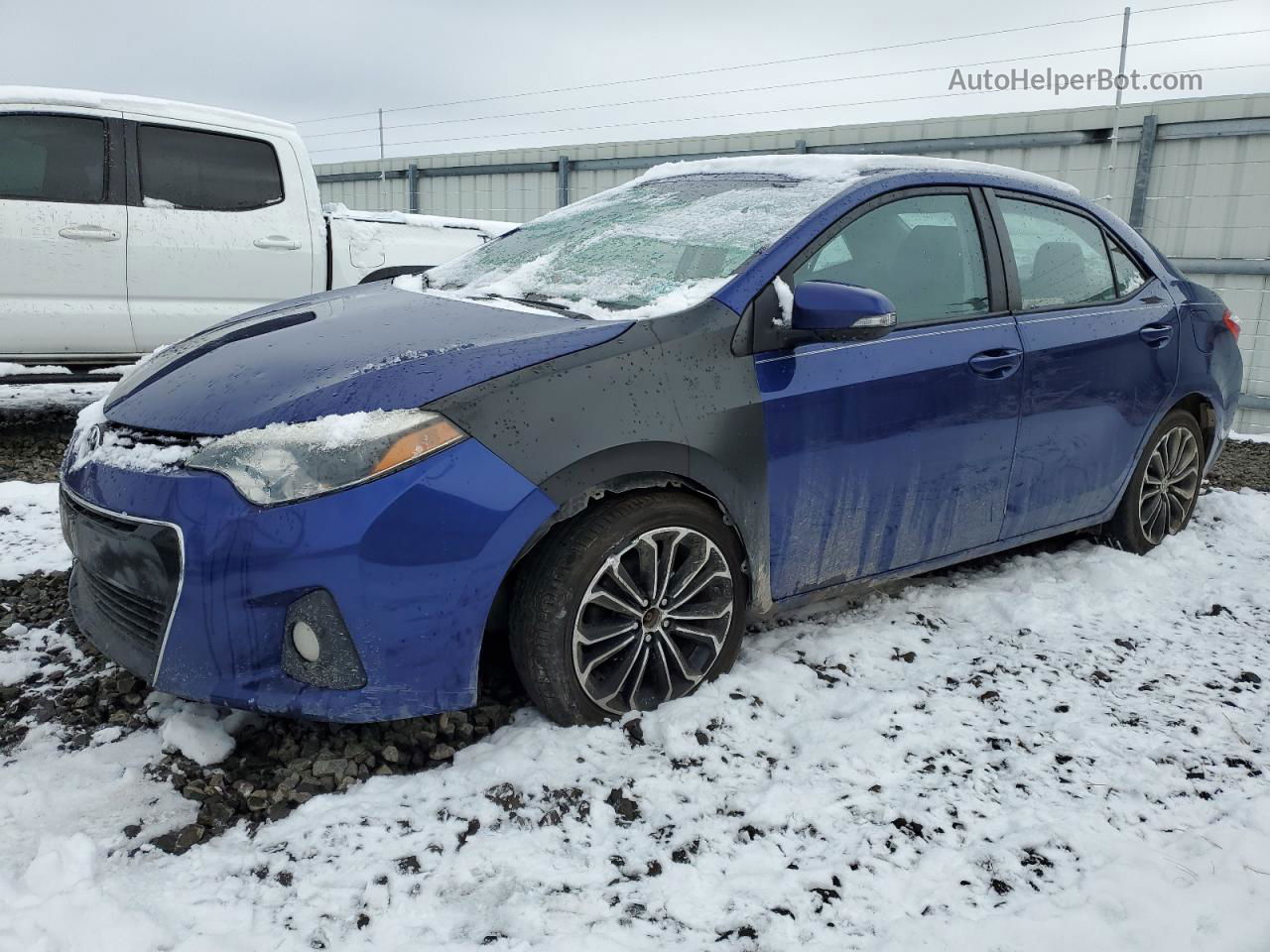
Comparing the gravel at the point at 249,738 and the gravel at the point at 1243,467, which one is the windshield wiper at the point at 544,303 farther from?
the gravel at the point at 1243,467

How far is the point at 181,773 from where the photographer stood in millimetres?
2418

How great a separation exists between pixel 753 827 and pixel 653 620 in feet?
2.03

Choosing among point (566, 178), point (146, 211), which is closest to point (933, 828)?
point (146, 211)

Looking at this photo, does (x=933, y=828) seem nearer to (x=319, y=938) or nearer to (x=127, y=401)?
(x=319, y=938)

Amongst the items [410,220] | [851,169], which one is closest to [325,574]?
[851,169]

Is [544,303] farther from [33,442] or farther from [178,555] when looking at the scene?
[33,442]

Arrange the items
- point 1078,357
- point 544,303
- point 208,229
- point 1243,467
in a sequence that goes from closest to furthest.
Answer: point 544,303 → point 1078,357 → point 208,229 → point 1243,467

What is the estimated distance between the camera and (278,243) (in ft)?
20.2

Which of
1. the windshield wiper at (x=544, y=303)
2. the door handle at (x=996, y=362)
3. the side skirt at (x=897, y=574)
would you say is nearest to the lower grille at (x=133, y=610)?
the windshield wiper at (x=544, y=303)

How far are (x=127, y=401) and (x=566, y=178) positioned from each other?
1111cm

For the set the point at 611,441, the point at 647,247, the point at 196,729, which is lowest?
the point at 196,729

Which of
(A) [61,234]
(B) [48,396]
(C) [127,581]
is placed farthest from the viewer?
(B) [48,396]

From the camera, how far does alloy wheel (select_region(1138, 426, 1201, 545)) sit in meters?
4.25

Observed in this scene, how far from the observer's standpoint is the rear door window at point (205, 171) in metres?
5.76
